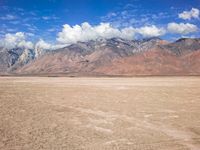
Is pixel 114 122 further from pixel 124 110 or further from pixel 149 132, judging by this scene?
pixel 124 110

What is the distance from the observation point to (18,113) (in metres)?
17.9

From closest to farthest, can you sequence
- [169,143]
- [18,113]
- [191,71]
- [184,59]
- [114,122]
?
[169,143], [114,122], [18,113], [191,71], [184,59]

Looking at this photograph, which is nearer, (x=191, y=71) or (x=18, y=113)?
(x=18, y=113)

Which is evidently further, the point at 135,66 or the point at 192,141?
the point at 135,66

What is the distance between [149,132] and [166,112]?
6.37 meters

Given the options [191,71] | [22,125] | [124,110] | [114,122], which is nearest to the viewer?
[22,125]

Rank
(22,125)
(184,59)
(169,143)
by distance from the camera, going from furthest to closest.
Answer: (184,59) < (22,125) < (169,143)

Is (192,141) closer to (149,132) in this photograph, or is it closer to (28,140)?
(149,132)

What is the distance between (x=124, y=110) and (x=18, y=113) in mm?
7405

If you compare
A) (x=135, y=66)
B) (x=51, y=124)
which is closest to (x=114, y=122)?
(x=51, y=124)

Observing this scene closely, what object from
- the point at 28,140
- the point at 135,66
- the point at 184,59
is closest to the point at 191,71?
the point at 184,59

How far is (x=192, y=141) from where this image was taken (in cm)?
1141

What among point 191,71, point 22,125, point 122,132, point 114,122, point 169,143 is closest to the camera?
point 169,143

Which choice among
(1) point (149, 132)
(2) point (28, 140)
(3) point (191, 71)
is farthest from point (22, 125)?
(3) point (191, 71)
